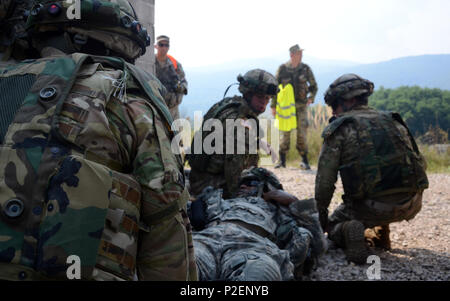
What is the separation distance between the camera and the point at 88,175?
110cm

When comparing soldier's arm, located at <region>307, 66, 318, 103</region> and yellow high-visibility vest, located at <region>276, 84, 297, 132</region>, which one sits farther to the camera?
soldier's arm, located at <region>307, 66, 318, 103</region>

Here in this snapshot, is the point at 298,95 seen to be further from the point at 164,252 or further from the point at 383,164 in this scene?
the point at 164,252

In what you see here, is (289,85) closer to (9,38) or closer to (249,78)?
(249,78)

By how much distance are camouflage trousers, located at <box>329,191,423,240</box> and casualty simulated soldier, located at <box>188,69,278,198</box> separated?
3.37 ft

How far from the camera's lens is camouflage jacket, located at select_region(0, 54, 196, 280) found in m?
1.04

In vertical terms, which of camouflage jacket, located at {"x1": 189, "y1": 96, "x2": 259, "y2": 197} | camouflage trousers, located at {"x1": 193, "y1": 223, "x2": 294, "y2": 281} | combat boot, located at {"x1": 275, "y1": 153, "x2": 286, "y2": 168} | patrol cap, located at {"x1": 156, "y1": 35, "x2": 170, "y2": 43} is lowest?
combat boot, located at {"x1": 275, "y1": 153, "x2": 286, "y2": 168}

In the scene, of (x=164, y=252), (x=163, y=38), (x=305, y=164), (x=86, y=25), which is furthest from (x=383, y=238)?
(x=163, y=38)

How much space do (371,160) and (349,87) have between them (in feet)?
2.46

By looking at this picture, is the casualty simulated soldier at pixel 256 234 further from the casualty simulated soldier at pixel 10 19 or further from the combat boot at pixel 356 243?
the casualty simulated soldier at pixel 10 19

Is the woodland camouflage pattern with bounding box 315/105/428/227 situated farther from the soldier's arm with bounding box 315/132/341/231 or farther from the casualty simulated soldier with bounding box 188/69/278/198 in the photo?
the casualty simulated soldier with bounding box 188/69/278/198

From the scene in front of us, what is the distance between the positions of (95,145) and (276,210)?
2198mm

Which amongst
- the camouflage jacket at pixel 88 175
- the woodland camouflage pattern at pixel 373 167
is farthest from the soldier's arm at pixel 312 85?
the camouflage jacket at pixel 88 175

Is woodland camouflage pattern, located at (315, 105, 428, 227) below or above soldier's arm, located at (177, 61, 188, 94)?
below

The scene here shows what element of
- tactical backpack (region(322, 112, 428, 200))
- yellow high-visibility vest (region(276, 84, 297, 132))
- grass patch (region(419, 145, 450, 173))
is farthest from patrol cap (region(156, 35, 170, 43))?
grass patch (region(419, 145, 450, 173))
